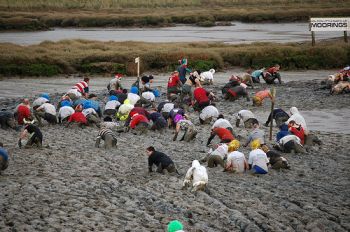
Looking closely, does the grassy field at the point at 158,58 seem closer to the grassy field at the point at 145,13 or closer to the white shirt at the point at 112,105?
the white shirt at the point at 112,105

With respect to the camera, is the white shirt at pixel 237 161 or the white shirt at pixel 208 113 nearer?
the white shirt at pixel 237 161

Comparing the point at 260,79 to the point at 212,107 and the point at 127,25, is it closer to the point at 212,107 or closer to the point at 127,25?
the point at 212,107

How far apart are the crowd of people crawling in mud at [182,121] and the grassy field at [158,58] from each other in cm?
1004

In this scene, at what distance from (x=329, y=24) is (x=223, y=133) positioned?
97.2 ft

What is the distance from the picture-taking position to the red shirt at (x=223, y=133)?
2134 centimetres

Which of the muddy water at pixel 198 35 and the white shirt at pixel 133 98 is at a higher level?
the white shirt at pixel 133 98

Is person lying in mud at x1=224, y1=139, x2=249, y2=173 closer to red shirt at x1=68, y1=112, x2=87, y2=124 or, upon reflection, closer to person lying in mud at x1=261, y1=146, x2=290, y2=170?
person lying in mud at x1=261, y1=146, x2=290, y2=170

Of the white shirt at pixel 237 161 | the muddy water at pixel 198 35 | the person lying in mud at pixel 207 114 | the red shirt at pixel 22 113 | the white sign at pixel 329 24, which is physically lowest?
the muddy water at pixel 198 35

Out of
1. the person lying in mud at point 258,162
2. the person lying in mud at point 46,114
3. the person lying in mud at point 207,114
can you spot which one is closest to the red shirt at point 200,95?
the person lying in mud at point 207,114

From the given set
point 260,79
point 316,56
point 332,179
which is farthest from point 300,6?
point 332,179

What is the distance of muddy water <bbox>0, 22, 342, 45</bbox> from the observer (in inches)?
2488

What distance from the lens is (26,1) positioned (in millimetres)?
113125

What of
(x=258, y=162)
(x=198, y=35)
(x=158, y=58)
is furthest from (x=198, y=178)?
(x=198, y=35)

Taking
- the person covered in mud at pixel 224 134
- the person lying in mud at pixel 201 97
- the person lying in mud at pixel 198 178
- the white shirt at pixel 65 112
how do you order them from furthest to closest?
the person lying in mud at pixel 201 97 → the white shirt at pixel 65 112 → the person covered in mud at pixel 224 134 → the person lying in mud at pixel 198 178
